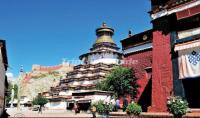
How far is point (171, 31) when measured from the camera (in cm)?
1936

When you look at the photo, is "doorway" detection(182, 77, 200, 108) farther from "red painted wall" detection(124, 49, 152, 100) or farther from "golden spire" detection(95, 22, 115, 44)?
"golden spire" detection(95, 22, 115, 44)

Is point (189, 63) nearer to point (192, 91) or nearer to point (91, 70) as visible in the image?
point (192, 91)

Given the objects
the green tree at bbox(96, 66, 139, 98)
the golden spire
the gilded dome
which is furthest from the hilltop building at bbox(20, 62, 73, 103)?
the green tree at bbox(96, 66, 139, 98)

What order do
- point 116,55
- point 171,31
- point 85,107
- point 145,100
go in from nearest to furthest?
point 171,31, point 145,100, point 85,107, point 116,55

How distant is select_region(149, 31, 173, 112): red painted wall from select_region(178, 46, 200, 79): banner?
3.74ft

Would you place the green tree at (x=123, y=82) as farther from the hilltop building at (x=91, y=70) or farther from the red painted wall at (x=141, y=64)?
the hilltop building at (x=91, y=70)

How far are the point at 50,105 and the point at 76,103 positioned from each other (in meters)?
15.2

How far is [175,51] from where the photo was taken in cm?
1853

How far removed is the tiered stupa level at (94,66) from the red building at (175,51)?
2786cm

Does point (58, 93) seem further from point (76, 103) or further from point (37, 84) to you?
point (37, 84)

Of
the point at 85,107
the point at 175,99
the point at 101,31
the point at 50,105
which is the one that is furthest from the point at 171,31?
the point at 101,31

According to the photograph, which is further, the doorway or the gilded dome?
the gilded dome

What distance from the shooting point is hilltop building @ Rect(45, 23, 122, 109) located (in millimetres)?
48781

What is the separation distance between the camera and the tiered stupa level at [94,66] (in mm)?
49641
